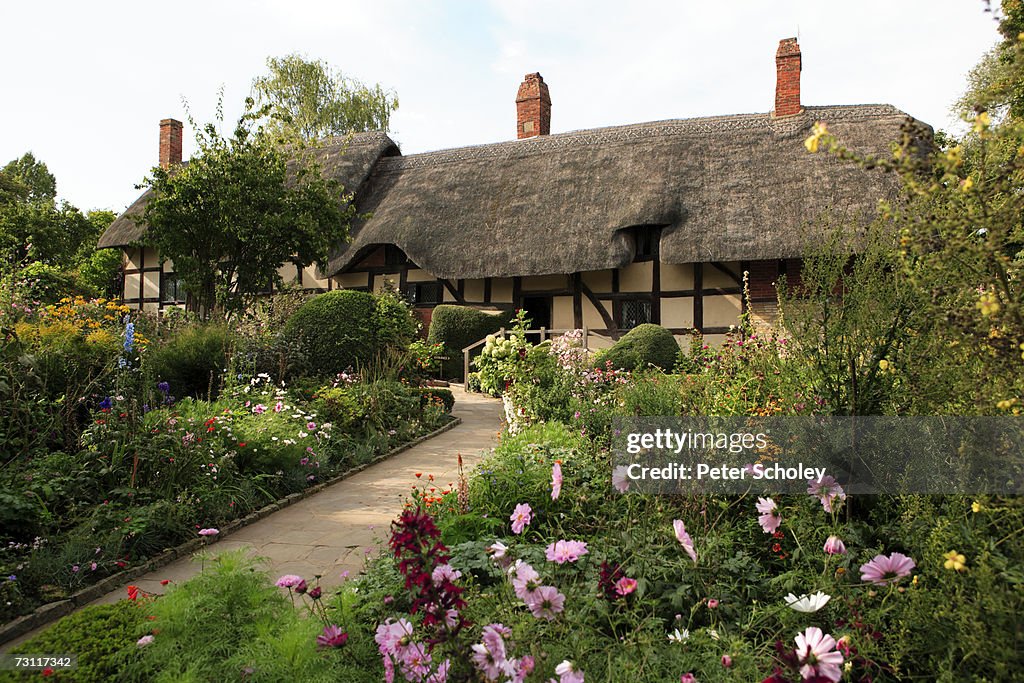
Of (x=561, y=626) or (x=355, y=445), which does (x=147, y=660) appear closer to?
(x=561, y=626)

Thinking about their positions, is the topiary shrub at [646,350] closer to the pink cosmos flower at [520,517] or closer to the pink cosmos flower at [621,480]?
the pink cosmos flower at [621,480]

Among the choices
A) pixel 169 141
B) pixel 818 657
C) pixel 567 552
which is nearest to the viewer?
pixel 818 657

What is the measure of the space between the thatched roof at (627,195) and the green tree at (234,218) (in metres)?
3.21

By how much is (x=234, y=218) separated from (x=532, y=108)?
1014cm

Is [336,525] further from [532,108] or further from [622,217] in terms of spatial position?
[532,108]

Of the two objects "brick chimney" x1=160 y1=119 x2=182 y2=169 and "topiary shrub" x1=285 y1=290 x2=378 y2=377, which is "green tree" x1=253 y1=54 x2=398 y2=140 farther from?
"topiary shrub" x1=285 y1=290 x2=378 y2=377

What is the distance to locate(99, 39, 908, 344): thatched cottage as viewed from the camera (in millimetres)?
12812

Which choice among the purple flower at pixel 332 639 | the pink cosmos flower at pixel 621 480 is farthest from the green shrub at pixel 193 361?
the purple flower at pixel 332 639

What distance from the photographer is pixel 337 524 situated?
4238mm

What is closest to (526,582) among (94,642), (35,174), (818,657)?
(818,657)

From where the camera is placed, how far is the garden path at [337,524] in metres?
3.42

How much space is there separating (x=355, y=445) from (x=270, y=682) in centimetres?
438

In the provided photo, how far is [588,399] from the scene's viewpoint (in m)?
5.74

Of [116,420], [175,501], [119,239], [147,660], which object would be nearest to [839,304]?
[147,660]
